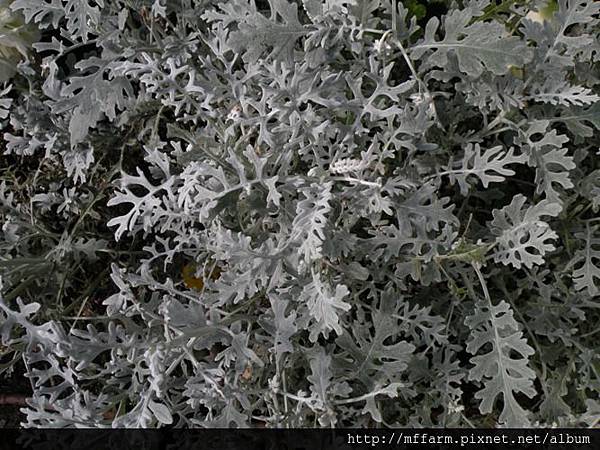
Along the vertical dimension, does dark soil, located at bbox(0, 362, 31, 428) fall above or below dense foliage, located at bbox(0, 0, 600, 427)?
below

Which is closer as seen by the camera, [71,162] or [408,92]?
[408,92]

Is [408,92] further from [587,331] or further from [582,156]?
[587,331]

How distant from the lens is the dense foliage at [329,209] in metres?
0.74

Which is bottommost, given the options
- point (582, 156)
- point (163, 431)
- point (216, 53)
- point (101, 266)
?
point (163, 431)

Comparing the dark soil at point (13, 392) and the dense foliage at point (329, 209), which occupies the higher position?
the dense foliage at point (329, 209)

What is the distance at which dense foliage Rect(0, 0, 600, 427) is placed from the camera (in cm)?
74

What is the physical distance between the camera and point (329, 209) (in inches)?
26.9

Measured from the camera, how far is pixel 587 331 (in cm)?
92

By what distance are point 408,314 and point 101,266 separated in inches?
18.2

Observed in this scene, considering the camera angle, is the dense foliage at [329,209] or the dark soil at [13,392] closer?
the dense foliage at [329,209]

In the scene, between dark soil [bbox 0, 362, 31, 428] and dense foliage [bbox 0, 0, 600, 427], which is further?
dark soil [bbox 0, 362, 31, 428]

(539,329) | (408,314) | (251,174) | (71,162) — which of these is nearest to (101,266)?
(71,162)

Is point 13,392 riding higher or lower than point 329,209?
lower

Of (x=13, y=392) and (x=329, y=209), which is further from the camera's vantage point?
(x=13, y=392)
